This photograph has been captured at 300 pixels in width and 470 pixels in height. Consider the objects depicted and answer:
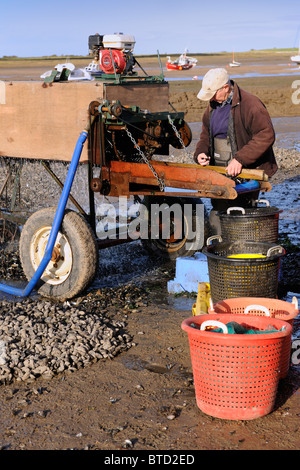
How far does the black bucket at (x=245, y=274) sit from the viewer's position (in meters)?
4.71

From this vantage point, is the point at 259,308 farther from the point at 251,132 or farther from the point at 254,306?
the point at 251,132

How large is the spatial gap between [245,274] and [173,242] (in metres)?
3.05

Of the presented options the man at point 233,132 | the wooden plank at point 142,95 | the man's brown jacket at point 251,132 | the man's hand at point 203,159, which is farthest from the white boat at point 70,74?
the man's brown jacket at point 251,132

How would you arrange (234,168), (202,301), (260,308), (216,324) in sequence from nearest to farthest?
(216,324) → (260,308) → (202,301) → (234,168)

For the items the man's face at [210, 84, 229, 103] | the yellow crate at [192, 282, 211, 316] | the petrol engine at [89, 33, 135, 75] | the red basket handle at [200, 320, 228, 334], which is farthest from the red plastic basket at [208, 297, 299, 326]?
the petrol engine at [89, 33, 135, 75]

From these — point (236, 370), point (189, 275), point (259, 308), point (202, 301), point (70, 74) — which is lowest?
point (189, 275)

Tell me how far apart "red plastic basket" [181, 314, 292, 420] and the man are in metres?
2.27

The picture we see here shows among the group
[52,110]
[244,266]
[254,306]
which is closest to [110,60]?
[52,110]

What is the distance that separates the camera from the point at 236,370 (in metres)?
3.79

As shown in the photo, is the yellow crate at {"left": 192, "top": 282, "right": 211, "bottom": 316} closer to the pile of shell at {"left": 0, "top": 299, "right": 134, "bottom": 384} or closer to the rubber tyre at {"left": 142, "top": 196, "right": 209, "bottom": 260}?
the pile of shell at {"left": 0, "top": 299, "right": 134, "bottom": 384}

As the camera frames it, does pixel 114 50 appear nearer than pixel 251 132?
No

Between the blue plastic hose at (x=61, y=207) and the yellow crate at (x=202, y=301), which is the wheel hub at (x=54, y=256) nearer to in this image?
the blue plastic hose at (x=61, y=207)

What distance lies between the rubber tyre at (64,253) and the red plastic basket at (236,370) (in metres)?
2.31

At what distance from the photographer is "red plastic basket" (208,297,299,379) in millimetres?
4359
